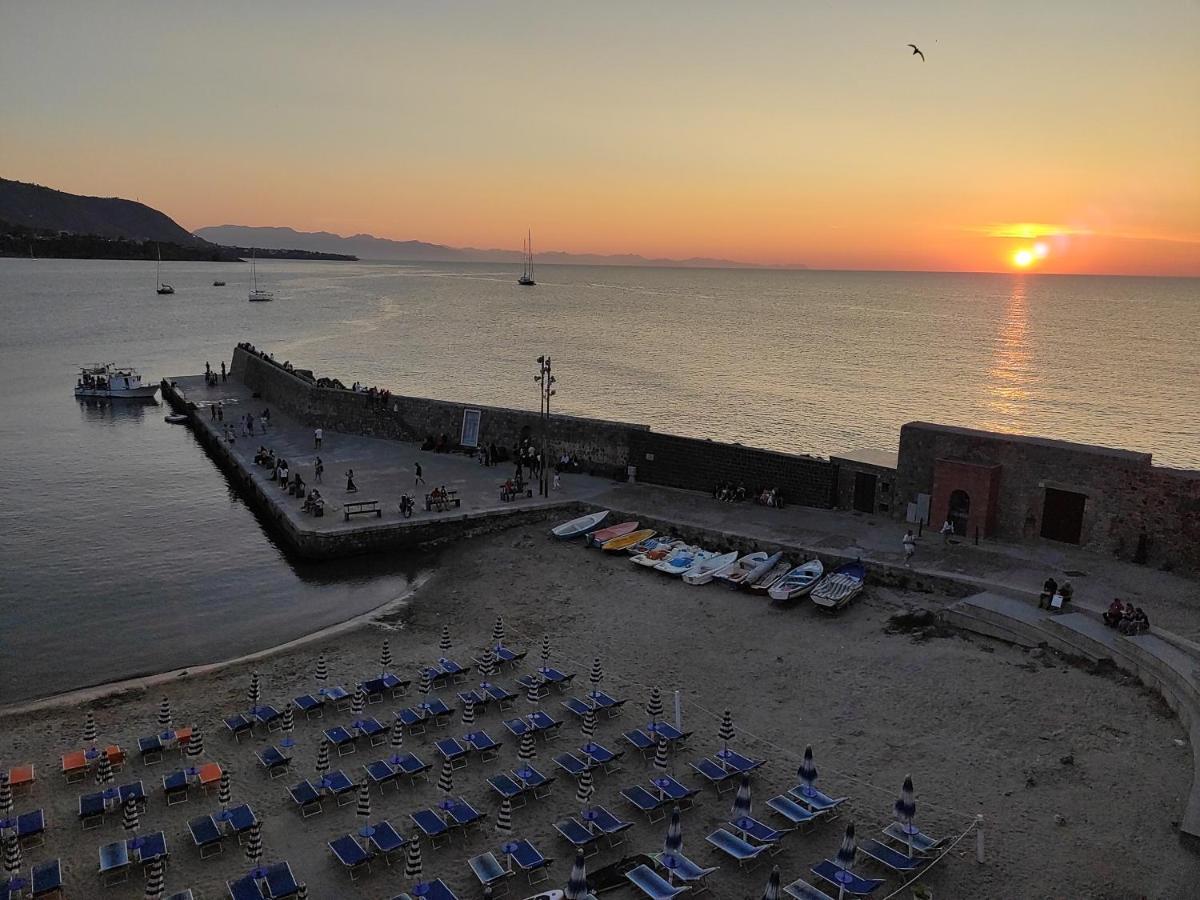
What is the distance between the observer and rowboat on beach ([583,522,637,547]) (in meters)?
25.4

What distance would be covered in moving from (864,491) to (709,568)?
6.39 meters

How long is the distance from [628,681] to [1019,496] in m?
12.7

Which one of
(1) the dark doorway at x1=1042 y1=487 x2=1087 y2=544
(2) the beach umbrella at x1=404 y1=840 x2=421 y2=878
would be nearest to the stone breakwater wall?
(1) the dark doorway at x1=1042 y1=487 x2=1087 y2=544

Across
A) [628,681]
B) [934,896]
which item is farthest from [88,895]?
[934,896]

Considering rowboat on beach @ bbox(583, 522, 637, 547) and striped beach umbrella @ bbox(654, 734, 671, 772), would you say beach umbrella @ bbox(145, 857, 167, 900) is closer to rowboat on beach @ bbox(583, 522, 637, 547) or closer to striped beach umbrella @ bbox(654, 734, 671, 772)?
striped beach umbrella @ bbox(654, 734, 671, 772)

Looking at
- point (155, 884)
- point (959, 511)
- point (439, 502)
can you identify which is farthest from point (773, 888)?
point (439, 502)

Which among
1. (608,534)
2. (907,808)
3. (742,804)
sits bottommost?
(742,804)

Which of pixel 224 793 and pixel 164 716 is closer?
pixel 224 793

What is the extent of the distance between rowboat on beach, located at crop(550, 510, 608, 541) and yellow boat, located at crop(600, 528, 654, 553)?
3.82 ft

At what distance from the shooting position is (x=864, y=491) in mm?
26156

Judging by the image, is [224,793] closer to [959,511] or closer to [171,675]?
[171,675]

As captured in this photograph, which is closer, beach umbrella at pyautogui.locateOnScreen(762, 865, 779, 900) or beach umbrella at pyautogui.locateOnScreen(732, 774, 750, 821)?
beach umbrella at pyautogui.locateOnScreen(762, 865, 779, 900)

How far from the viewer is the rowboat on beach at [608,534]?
83.3ft

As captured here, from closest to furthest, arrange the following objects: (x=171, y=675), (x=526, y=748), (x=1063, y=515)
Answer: (x=526, y=748) < (x=171, y=675) < (x=1063, y=515)
